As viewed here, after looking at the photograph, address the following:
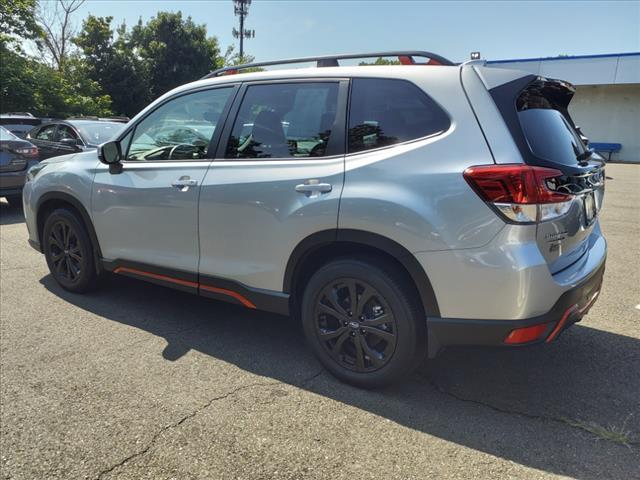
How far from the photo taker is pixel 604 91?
26094mm

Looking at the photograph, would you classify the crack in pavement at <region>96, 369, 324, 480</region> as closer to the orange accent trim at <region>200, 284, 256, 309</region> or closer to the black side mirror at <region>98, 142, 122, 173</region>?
the orange accent trim at <region>200, 284, 256, 309</region>

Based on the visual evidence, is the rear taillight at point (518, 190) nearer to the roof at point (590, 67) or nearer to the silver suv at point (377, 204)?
the silver suv at point (377, 204)

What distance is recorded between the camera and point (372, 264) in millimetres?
2822

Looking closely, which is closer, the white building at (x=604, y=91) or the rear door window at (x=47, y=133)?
the rear door window at (x=47, y=133)

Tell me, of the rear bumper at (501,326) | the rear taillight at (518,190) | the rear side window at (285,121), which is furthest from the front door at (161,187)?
the rear taillight at (518,190)

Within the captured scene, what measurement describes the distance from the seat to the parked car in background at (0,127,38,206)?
6.81m

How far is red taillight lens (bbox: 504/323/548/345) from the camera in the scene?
248 centimetres

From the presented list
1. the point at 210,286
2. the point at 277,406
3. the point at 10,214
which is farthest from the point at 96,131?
the point at 277,406

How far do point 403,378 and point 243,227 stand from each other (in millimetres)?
1361

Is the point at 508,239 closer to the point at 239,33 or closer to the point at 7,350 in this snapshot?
the point at 7,350

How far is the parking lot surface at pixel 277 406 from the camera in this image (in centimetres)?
237

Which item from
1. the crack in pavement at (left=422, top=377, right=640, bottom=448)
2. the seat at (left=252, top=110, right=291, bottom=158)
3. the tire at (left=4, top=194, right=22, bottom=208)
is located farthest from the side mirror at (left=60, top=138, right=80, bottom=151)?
the crack in pavement at (left=422, top=377, right=640, bottom=448)

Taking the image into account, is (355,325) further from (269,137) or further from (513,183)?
(269,137)

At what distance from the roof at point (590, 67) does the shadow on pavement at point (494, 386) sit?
77.8 feet
